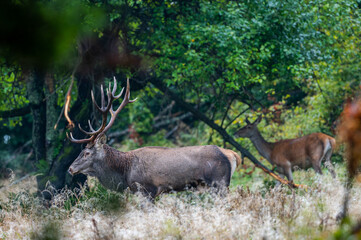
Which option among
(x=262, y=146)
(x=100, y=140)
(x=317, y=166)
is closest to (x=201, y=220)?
(x=100, y=140)

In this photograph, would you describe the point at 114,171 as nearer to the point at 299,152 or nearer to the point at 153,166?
the point at 153,166

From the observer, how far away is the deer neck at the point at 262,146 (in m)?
12.0

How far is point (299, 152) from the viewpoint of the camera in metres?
11.3

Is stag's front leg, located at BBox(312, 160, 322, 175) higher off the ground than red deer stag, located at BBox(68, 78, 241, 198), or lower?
lower

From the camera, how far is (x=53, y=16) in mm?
2156

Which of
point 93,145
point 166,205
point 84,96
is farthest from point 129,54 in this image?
point 166,205

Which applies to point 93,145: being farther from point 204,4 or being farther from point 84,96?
point 204,4

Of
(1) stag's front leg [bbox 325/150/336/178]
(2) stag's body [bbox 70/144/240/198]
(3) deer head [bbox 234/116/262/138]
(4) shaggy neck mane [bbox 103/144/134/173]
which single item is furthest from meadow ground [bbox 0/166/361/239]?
(3) deer head [bbox 234/116/262/138]

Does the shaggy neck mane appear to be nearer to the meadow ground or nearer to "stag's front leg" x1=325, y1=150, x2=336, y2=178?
the meadow ground

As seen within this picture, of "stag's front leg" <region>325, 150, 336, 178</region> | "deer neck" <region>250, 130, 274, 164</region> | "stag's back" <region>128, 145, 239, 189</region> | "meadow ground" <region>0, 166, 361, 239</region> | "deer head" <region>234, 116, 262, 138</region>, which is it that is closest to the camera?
"meadow ground" <region>0, 166, 361, 239</region>

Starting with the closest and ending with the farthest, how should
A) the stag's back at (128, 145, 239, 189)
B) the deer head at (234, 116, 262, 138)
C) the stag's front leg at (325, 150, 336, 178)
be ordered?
the stag's back at (128, 145, 239, 189)
the stag's front leg at (325, 150, 336, 178)
the deer head at (234, 116, 262, 138)

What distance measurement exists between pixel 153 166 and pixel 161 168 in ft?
0.51

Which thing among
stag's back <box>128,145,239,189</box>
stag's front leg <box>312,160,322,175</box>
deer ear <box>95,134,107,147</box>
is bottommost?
stag's front leg <box>312,160,322,175</box>

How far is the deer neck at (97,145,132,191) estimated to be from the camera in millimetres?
8141
